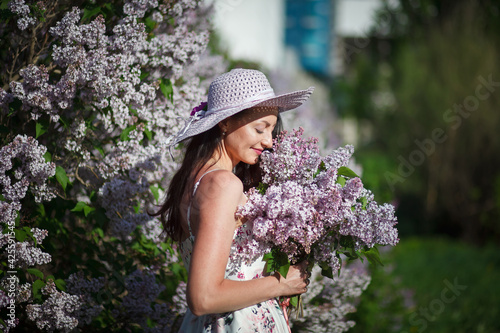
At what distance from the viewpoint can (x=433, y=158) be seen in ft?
30.7

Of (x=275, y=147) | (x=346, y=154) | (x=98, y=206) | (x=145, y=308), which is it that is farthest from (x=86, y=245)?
(x=346, y=154)

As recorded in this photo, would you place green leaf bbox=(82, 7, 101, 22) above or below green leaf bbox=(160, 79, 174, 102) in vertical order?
above

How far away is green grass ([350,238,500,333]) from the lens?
431 cm

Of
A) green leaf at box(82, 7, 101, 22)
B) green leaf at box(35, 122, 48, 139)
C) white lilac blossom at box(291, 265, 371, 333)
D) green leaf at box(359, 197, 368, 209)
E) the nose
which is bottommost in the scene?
white lilac blossom at box(291, 265, 371, 333)

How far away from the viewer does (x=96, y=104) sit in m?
2.48

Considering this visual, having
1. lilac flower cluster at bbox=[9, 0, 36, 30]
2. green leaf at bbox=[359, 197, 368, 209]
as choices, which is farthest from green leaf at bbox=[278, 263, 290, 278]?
lilac flower cluster at bbox=[9, 0, 36, 30]

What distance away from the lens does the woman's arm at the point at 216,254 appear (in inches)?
65.7

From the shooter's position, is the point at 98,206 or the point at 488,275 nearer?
the point at 98,206

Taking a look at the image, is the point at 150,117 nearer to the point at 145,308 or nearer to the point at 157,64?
the point at 157,64

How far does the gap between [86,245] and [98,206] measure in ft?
1.05

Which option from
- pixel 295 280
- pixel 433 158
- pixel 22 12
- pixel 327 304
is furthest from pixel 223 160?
pixel 433 158

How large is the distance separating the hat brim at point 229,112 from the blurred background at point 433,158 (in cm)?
122

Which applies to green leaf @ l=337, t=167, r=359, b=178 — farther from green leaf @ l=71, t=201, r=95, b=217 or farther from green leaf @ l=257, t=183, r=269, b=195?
green leaf @ l=71, t=201, r=95, b=217

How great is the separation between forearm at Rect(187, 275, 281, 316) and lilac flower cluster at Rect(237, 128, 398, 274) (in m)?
0.14
